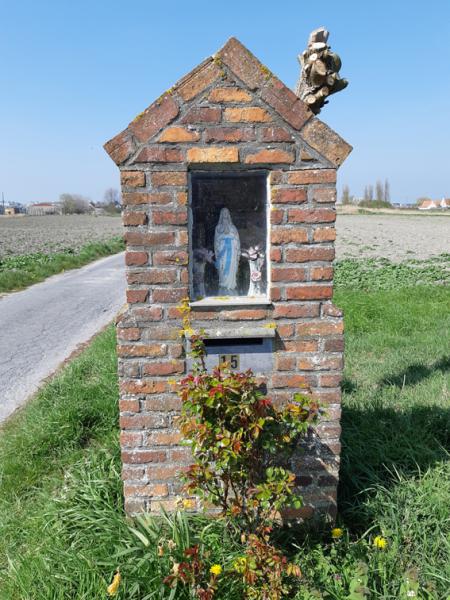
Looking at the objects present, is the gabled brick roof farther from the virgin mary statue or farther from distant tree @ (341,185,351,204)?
distant tree @ (341,185,351,204)

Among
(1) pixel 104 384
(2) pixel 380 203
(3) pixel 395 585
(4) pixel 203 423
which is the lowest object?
(3) pixel 395 585

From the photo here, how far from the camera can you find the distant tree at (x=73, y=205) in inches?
3915

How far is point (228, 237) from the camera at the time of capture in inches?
105

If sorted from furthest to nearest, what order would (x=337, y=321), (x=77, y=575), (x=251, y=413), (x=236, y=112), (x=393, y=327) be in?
(x=393, y=327) < (x=337, y=321) < (x=236, y=112) < (x=77, y=575) < (x=251, y=413)

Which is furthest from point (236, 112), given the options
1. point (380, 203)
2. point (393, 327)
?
point (380, 203)

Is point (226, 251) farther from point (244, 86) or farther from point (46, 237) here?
point (46, 237)

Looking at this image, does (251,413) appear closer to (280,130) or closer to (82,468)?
(280,130)

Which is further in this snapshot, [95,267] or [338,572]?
[95,267]

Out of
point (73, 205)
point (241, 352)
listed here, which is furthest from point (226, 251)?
point (73, 205)

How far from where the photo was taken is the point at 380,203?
9731cm

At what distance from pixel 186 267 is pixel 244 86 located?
3.22 feet

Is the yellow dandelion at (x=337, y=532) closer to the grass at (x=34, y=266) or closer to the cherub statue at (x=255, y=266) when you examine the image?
the cherub statue at (x=255, y=266)

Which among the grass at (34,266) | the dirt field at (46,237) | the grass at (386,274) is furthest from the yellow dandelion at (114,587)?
the dirt field at (46,237)

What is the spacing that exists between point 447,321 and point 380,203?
9645 centimetres
